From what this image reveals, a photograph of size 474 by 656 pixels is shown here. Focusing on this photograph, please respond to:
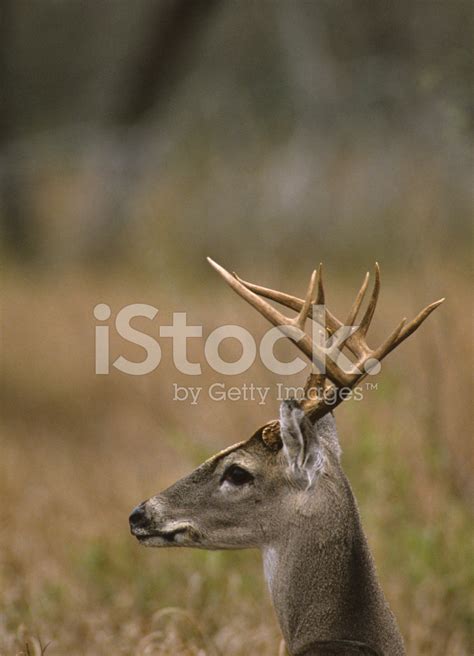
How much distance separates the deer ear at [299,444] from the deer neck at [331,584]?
0.08m

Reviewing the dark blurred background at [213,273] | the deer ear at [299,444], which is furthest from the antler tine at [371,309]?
the dark blurred background at [213,273]

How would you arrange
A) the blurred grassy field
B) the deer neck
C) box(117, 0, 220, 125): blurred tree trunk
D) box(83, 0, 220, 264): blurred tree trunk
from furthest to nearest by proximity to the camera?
box(83, 0, 220, 264): blurred tree trunk, box(117, 0, 220, 125): blurred tree trunk, the blurred grassy field, the deer neck

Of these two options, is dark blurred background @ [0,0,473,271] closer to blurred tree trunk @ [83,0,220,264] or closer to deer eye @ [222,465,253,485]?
blurred tree trunk @ [83,0,220,264]

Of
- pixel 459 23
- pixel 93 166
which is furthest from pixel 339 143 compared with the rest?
pixel 459 23

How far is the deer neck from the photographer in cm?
350

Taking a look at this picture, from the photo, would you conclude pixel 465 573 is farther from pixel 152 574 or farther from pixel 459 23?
pixel 459 23

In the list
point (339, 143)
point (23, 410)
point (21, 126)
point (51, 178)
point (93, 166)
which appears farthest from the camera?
point (21, 126)

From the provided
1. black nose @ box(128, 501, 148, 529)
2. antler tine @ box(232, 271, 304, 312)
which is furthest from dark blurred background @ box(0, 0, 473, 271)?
black nose @ box(128, 501, 148, 529)

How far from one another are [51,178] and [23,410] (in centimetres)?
632

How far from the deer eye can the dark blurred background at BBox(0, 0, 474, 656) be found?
88cm

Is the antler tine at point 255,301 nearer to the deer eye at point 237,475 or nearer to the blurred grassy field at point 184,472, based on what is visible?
the deer eye at point 237,475

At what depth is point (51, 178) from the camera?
1540cm

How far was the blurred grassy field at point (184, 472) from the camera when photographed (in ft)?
16.5

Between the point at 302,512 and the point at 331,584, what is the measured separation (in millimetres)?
233
